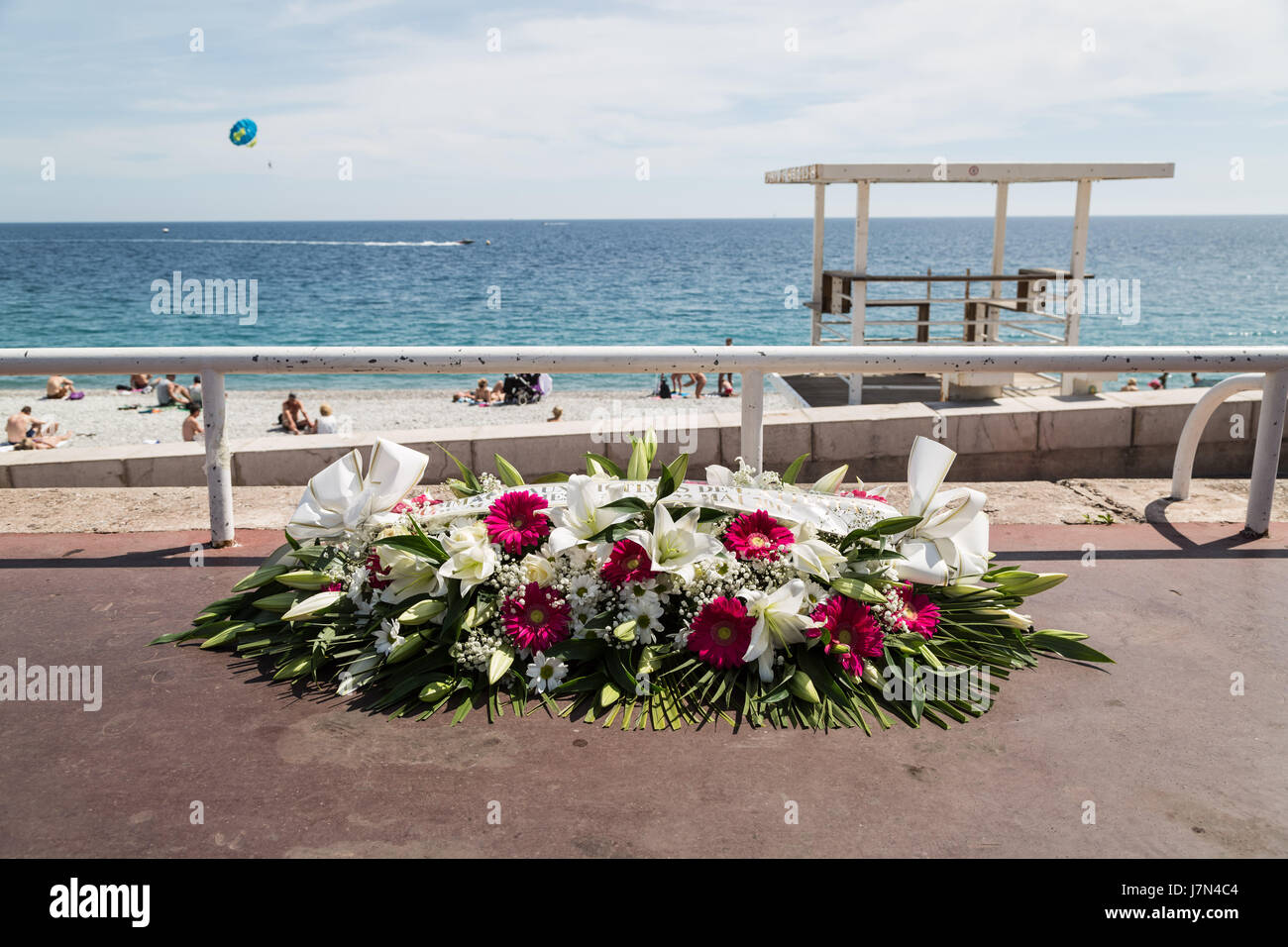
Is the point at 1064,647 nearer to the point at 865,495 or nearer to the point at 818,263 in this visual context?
the point at 865,495

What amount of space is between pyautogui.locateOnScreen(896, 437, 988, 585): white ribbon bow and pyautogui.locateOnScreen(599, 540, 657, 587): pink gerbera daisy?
829mm

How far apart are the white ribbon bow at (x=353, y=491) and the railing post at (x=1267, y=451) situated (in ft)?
12.3

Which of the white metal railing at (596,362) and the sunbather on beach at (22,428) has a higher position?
the white metal railing at (596,362)

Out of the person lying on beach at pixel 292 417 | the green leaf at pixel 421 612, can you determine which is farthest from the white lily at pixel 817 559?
the person lying on beach at pixel 292 417

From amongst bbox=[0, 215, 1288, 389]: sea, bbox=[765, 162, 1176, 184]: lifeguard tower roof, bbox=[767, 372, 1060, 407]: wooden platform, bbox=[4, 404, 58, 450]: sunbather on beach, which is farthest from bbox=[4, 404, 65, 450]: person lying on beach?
bbox=[765, 162, 1176, 184]: lifeguard tower roof

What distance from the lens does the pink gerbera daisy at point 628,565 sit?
317 centimetres

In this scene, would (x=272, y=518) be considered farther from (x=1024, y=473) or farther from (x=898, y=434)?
(x=1024, y=473)

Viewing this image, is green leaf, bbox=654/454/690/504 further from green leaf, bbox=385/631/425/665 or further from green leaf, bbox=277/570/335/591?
green leaf, bbox=277/570/335/591

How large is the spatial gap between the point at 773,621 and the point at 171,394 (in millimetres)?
27002

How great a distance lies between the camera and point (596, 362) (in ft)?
13.9

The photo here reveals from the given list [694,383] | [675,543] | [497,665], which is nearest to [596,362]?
[675,543]

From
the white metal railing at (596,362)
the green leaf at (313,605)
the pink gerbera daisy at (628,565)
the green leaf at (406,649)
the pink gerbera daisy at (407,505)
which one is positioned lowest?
the green leaf at (406,649)
